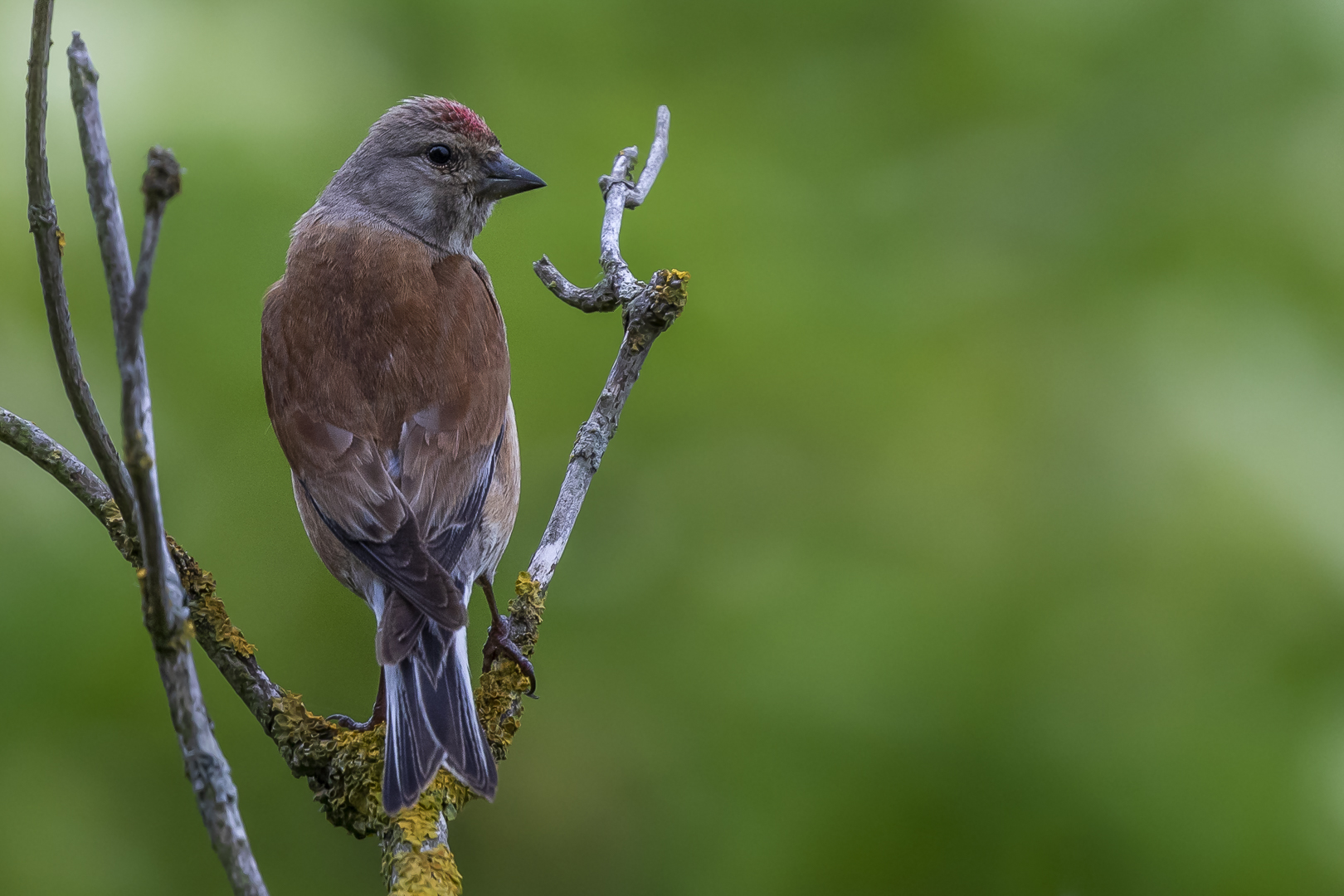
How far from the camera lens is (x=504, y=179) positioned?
12.4 ft

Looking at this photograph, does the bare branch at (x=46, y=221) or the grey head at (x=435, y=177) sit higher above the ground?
the grey head at (x=435, y=177)

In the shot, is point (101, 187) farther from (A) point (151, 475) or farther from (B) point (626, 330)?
(B) point (626, 330)

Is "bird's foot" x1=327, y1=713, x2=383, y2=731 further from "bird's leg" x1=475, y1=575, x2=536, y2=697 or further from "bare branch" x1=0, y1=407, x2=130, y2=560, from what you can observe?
"bare branch" x1=0, y1=407, x2=130, y2=560

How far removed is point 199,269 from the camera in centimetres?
454

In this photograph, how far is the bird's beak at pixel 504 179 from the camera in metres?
3.77

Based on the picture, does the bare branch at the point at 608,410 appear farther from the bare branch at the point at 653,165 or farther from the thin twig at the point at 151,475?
the thin twig at the point at 151,475

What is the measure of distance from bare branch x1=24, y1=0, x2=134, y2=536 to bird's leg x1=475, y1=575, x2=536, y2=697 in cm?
106

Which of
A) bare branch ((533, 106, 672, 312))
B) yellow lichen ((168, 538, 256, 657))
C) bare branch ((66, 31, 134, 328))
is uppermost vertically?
bare branch ((533, 106, 672, 312))

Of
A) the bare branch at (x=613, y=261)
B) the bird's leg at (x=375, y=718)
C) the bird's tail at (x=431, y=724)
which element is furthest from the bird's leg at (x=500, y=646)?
Result: the bare branch at (x=613, y=261)

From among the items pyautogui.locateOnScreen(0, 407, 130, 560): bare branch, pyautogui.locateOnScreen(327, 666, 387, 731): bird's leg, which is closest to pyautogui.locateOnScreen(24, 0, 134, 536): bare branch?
pyautogui.locateOnScreen(0, 407, 130, 560): bare branch

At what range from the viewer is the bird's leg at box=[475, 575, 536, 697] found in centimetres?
272

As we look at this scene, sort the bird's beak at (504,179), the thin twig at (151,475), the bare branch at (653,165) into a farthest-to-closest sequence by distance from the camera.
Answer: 1. the bird's beak at (504,179)
2. the bare branch at (653,165)
3. the thin twig at (151,475)

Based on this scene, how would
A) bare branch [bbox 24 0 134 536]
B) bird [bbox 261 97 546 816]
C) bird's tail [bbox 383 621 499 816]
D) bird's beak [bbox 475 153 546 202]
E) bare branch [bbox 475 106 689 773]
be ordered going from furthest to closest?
1. bird's beak [bbox 475 153 546 202]
2. bare branch [bbox 475 106 689 773]
3. bird [bbox 261 97 546 816]
4. bird's tail [bbox 383 621 499 816]
5. bare branch [bbox 24 0 134 536]

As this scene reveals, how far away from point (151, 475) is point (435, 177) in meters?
2.44
